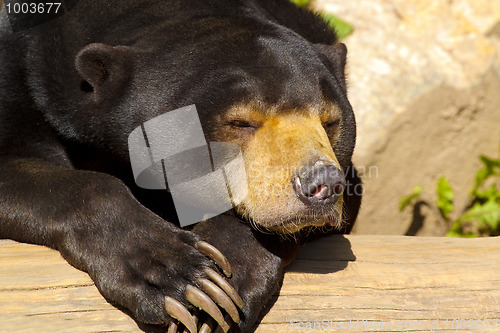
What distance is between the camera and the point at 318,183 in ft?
10.2

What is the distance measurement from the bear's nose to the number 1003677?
6.30 ft

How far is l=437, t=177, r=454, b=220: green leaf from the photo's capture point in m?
6.35

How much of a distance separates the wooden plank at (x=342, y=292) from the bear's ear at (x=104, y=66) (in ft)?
3.03

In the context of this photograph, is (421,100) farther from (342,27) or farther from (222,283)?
(222,283)

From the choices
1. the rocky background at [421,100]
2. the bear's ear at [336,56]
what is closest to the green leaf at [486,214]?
the rocky background at [421,100]

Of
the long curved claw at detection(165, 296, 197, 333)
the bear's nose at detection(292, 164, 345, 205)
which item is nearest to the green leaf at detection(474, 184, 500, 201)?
the bear's nose at detection(292, 164, 345, 205)

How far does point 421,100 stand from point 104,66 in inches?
144

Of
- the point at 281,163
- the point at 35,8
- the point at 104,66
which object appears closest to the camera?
the point at 281,163

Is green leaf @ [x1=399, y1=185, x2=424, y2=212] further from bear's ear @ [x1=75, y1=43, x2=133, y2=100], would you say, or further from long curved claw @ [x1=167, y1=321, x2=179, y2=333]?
long curved claw @ [x1=167, y1=321, x2=179, y2=333]

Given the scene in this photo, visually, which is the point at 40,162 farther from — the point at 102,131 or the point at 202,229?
the point at 202,229

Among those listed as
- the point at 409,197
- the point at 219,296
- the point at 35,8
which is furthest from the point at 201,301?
the point at 409,197

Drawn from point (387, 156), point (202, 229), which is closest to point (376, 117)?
point (387, 156)

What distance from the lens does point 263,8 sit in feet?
14.0

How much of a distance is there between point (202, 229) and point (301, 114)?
746 mm
